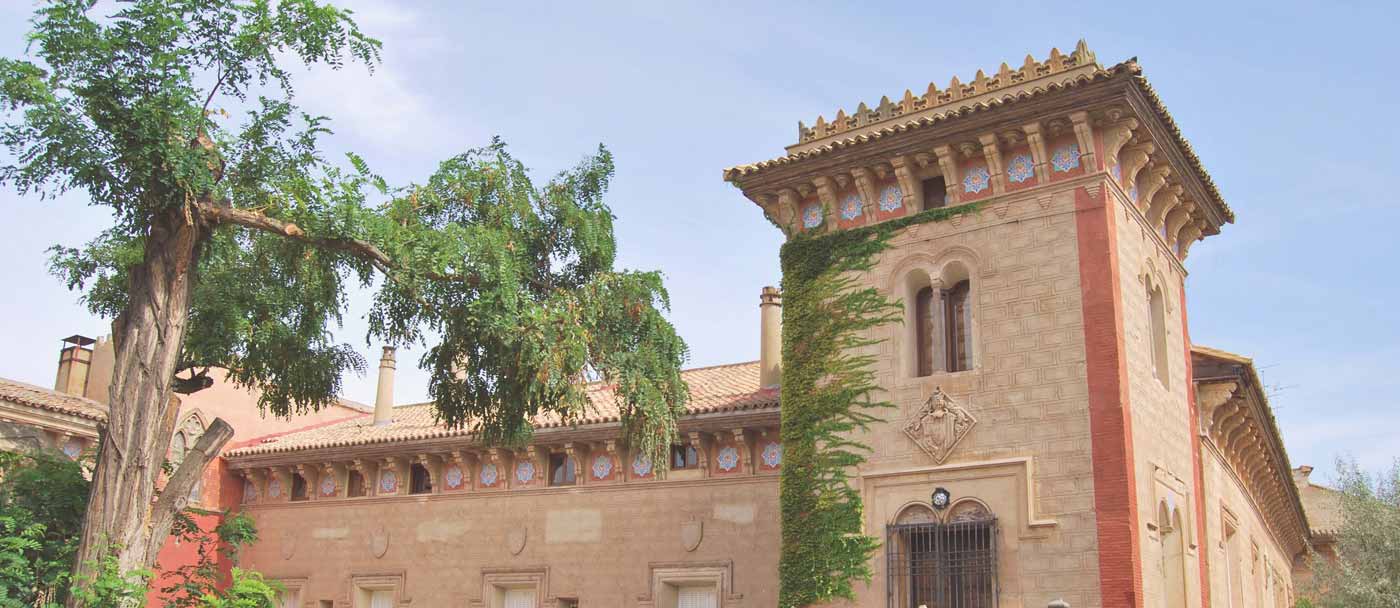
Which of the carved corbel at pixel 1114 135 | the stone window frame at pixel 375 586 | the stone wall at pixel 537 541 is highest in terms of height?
→ the carved corbel at pixel 1114 135

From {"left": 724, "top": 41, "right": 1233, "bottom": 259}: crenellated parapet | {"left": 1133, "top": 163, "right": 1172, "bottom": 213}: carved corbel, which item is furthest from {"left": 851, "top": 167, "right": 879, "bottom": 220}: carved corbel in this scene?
{"left": 1133, "top": 163, "right": 1172, "bottom": 213}: carved corbel

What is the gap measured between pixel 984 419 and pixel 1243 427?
7.73 metres

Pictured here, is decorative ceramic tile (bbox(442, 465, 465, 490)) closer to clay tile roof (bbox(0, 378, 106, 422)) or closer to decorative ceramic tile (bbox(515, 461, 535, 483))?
decorative ceramic tile (bbox(515, 461, 535, 483))

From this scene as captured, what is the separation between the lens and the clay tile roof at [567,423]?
735 inches

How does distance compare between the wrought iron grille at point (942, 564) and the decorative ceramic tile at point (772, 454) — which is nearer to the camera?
the wrought iron grille at point (942, 564)

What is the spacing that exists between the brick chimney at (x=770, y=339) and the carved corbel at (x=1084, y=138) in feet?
20.4

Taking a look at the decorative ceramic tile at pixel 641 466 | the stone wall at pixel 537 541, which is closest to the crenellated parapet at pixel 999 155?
the stone wall at pixel 537 541

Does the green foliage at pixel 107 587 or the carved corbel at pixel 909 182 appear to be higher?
the carved corbel at pixel 909 182

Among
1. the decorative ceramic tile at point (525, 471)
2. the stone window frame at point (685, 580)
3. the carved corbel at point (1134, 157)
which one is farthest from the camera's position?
the decorative ceramic tile at point (525, 471)

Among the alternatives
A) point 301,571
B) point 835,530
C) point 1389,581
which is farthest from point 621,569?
point 1389,581

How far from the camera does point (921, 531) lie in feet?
46.4

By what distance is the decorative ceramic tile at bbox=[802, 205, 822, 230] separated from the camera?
53.0 feet

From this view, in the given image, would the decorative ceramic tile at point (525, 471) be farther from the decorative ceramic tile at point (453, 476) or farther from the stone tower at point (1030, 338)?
the stone tower at point (1030, 338)

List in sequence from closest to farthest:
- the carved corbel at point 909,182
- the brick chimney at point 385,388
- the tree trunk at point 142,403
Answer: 1. the tree trunk at point 142,403
2. the carved corbel at point 909,182
3. the brick chimney at point 385,388
